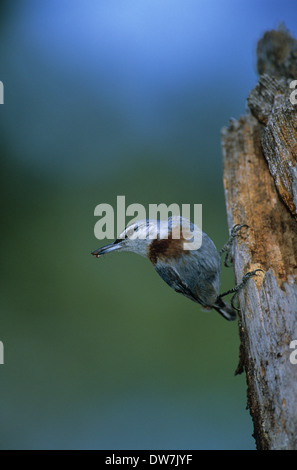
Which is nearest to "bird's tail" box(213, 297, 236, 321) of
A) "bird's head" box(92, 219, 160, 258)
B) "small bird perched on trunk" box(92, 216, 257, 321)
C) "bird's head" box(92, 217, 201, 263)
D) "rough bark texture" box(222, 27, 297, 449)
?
"small bird perched on trunk" box(92, 216, 257, 321)

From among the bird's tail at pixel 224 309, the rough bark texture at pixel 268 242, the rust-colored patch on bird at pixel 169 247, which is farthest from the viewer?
the bird's tail at pixel 224 309

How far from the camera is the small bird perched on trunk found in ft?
8.23

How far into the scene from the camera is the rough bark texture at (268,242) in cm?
181

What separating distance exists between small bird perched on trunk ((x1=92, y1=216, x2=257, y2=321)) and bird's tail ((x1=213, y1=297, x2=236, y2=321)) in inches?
7.1

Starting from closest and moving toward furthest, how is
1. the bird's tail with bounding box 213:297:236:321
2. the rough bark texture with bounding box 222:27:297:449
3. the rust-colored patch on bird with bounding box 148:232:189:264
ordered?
1. the rough bark texture with bounding box 222:27:297:449
2. the rust-colored patch on bird with bounding box 148:232:189:264
3. the bird's tail with bounding box 213:297:236:321

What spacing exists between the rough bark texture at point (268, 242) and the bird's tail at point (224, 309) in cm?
47

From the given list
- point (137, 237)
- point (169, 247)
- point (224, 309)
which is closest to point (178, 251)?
point (169, 247)

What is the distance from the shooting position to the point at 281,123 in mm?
2445

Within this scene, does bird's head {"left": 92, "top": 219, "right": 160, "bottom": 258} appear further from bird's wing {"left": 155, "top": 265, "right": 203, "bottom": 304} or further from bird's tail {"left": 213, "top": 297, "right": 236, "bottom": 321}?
bird's tail {"left": 213, "top": 297, "right": 236, "bottom": 321}

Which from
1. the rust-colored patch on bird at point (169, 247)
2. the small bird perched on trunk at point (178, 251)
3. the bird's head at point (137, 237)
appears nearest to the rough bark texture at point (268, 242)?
the small bird perched on trunk at point (178, 251)

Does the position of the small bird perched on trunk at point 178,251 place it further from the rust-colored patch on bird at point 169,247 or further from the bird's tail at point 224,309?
the bird's tail at point 224,309

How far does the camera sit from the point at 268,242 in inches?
93.4

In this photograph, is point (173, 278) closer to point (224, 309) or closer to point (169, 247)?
point (169, 247)

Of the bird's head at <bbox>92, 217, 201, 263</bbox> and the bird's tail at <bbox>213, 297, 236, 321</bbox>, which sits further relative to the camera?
the bird's tail at <bbox>213, 297, 236, 321</bbox>
